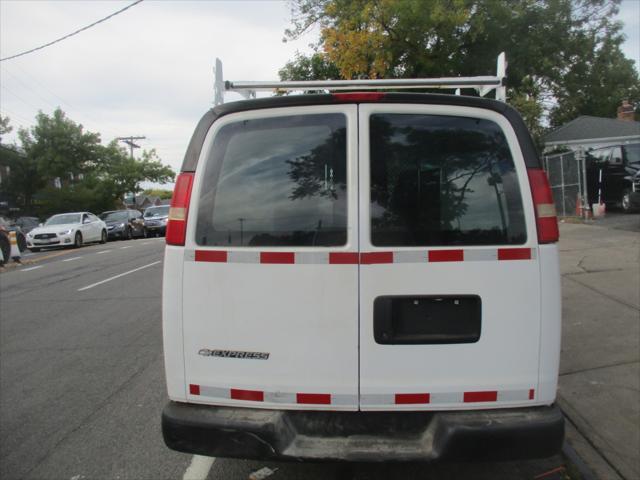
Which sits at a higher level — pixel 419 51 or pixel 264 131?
pixel 419 51

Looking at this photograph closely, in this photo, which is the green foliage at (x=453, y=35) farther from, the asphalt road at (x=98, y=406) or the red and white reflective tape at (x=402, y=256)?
the red and white reflective tape at (x=402, y=256)

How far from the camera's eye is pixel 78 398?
14.7 ft

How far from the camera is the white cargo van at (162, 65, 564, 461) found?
2428 mm

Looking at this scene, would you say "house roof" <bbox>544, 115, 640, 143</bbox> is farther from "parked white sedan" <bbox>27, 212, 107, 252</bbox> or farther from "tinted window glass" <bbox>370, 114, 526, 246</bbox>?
"tinted window glass" <bbox>370, 114, 526, 246</bbox>

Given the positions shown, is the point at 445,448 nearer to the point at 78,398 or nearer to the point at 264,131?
the point at 264,131

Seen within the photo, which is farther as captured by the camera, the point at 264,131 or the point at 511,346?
the point at 264,131

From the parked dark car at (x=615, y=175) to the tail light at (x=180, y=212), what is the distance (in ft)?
50.4

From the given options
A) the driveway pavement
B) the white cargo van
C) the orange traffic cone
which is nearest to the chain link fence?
the driveway pavement

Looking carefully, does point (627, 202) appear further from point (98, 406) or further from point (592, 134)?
point (592, 134)

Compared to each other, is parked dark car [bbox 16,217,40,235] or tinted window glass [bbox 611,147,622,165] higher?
tinted window glass [bbox 611,147,622,165]

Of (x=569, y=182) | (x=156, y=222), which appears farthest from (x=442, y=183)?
(x=156, y=222)

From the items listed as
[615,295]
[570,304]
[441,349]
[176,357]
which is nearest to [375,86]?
[441,349]

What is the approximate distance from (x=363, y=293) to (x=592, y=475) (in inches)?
79.7

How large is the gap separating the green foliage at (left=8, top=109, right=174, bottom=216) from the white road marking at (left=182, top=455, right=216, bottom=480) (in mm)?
39183
